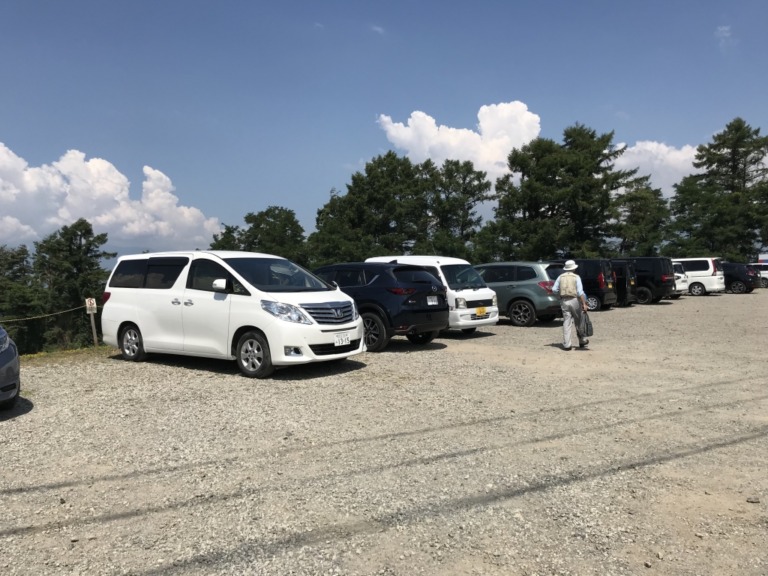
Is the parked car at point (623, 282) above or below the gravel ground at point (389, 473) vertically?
above

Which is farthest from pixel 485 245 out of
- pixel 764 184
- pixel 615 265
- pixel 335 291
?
pixel 335 291

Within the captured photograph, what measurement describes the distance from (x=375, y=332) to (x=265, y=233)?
169ft

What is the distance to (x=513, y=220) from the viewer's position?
4494 cm

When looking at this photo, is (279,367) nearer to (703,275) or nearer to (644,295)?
(644,295)

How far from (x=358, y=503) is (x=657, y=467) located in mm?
2459

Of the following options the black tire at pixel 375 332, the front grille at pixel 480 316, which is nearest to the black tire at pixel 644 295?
the front grille at pixel 480 316

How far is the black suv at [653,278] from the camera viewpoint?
76.2 feet

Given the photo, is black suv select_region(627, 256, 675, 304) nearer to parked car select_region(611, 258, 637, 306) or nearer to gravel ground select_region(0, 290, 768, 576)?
parked car select_region(611, 258, 637, 306)

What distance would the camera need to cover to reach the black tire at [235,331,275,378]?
8148 millimetres

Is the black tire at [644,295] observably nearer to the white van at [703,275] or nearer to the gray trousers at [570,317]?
the white van at [703,275]

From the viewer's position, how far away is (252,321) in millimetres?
8180

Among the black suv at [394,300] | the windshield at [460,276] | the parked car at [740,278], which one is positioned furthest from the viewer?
the parked car at [740,278]

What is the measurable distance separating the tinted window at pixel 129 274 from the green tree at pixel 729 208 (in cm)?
4759

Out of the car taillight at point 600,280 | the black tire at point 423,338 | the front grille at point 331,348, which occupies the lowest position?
the black tire at point 423,338
